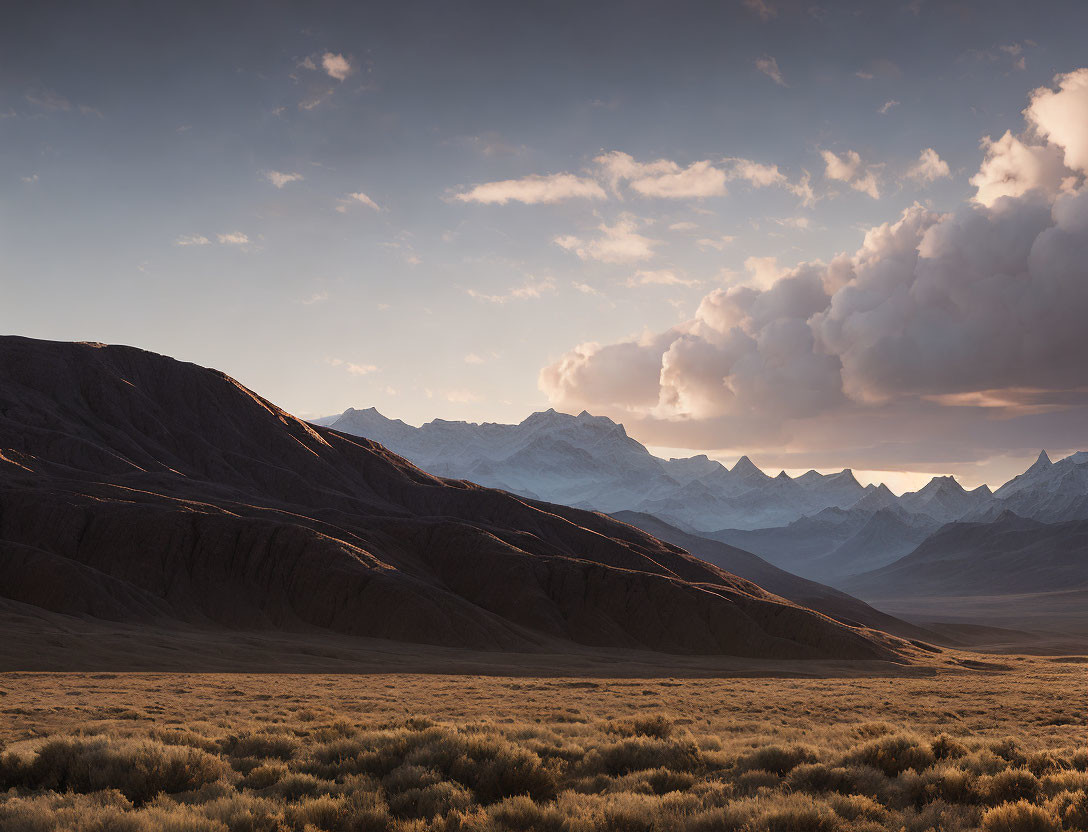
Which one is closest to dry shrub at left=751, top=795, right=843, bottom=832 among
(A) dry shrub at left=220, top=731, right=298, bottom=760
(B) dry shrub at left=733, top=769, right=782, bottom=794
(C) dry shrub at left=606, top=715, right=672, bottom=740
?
(B) dry shrub at left=733, top=769, right=782, bottom=794

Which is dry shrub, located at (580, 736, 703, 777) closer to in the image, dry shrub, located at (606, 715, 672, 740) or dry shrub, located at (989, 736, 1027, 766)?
dry shrub, located at (606, 715, 672, 740)

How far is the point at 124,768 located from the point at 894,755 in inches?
486

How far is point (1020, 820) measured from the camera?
9.72 m

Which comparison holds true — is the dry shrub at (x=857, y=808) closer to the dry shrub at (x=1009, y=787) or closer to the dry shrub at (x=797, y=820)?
the dry shrub at (x=797, y=820)

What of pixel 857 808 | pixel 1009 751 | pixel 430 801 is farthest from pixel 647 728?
pixel 430 801

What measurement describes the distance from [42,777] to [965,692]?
160ft

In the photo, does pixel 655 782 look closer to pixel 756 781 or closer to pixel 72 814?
pixel 756 781

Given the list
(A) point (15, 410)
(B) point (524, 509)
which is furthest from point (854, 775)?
(A) point (15, 410)

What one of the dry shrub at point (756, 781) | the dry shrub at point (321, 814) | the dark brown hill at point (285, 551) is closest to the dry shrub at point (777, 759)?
the dry shrub at point (756, 781)

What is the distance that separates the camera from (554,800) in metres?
11.9

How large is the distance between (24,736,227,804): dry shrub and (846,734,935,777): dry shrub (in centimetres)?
1061

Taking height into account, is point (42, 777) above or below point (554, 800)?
below

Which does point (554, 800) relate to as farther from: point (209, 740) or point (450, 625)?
point (450, 625)

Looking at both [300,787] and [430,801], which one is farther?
[300,787]
